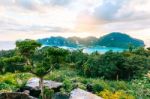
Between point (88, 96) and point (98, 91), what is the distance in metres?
7.61

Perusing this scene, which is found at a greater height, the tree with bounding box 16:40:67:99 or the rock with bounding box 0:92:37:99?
the tree with bounding box 16:40:67:99

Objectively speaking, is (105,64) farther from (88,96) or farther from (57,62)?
(88,96)

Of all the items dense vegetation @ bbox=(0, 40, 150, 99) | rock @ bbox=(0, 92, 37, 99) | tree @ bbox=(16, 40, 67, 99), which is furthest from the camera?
dense vegetation @ bbox=(0, 40, 150, 99)

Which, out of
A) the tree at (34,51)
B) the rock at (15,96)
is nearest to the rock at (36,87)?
the tree at (34,51)

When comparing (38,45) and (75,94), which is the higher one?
(38,45)

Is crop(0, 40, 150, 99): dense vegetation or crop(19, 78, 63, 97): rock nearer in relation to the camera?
crop(0, 40, 150, 99): dense vegetation

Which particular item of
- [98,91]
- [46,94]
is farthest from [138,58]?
[46,94]

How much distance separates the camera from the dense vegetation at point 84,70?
63.2ft

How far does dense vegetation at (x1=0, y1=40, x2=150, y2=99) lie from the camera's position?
63.2 ft

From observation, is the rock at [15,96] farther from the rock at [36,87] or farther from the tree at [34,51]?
the rock at [36,87]

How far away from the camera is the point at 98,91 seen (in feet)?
75.0

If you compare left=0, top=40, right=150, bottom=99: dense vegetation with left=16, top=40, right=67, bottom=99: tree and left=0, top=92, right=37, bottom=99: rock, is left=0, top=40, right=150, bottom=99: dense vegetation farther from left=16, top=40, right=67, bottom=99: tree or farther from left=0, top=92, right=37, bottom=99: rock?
left=0, top=92, right=37, bottom=99: rock

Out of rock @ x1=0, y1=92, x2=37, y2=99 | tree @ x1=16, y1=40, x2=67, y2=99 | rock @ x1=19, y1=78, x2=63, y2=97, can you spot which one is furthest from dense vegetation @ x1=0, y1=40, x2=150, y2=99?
rock @ x1=0, y1=92, x2=37, y2=99

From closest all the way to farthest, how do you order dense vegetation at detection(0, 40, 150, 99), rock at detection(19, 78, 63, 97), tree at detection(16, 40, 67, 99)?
tree at detection(16, 40, 67, 99) → dense vegetation at detection(0, 40, 150, 99) → rock at detection(19, 78, 63, 97)
